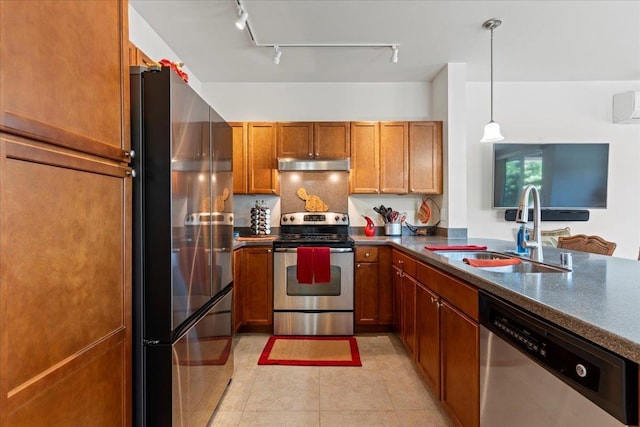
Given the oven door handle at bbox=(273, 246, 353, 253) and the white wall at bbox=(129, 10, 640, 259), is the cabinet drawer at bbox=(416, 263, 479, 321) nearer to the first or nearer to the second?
the oven door handle at bbox=(273, 246, 353, 253)

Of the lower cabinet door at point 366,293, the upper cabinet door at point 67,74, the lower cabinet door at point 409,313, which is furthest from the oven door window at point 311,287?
the upper cabinet door at point 67,74

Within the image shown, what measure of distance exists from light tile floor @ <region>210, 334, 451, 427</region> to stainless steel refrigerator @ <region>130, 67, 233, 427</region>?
1.47 feet

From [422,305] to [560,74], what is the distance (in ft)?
10.3

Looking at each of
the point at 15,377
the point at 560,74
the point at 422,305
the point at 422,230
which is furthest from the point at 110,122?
the point at 560,74

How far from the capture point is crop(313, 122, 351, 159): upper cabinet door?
11.7 feet

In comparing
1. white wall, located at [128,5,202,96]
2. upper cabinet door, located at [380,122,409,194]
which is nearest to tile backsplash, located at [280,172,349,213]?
upper cabinet door, located at [380,122,409,194]

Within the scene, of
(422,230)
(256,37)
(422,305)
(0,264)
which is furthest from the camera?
(422,230)

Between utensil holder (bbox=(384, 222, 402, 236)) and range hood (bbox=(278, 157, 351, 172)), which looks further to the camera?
utensil holder (bbox=(384, 222, 402, 236))

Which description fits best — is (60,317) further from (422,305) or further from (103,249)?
(422,305)

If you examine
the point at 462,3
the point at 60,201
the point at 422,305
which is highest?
the point at 462,3

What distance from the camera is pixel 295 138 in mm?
3561

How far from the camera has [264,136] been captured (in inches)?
141

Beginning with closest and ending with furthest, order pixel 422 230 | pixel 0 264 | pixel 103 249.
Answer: pixel 0 264 < pixel 103 249 < pixel 422 230

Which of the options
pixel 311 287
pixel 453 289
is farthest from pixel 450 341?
pixel 311 287
